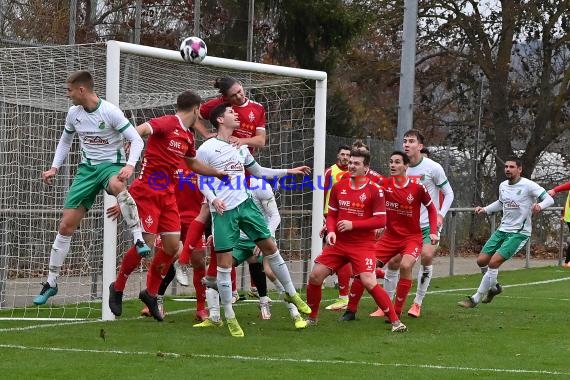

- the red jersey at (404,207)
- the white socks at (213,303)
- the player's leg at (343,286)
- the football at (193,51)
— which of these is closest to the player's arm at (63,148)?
the football at (193,51)

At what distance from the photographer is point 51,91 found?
12906mm

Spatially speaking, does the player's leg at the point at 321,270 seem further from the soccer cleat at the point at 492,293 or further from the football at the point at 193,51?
the soccer cleat at the point at 492,293

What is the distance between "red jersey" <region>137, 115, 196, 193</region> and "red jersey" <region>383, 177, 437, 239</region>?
2.35 m

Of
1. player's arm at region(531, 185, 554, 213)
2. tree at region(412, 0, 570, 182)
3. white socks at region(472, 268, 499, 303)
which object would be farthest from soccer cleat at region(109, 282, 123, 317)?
tree at region(412, 0, 570, 182)

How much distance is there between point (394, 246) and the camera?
1237 cm

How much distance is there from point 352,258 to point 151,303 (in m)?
2.01

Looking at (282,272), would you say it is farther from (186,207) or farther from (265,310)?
(186,207)

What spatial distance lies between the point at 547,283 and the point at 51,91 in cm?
897

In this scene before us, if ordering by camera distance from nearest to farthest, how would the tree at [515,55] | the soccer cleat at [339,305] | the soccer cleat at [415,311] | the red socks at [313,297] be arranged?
the red socks at [313,297], the soccer cleat at [415,311], the soccer cleat at [339,305], the tree at [515,55]

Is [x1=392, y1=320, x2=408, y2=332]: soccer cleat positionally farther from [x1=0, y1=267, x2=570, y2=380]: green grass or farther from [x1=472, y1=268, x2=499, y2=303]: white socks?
[x1=472, y1=268, x2=499, y2=303]: white socks

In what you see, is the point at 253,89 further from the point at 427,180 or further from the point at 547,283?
the point at 547,283

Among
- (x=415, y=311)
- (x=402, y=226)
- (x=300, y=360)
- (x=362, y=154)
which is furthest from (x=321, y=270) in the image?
(x=300, y=360)

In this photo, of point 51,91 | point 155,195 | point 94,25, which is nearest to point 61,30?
point 94,25

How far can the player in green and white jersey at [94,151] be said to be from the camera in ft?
34.9
